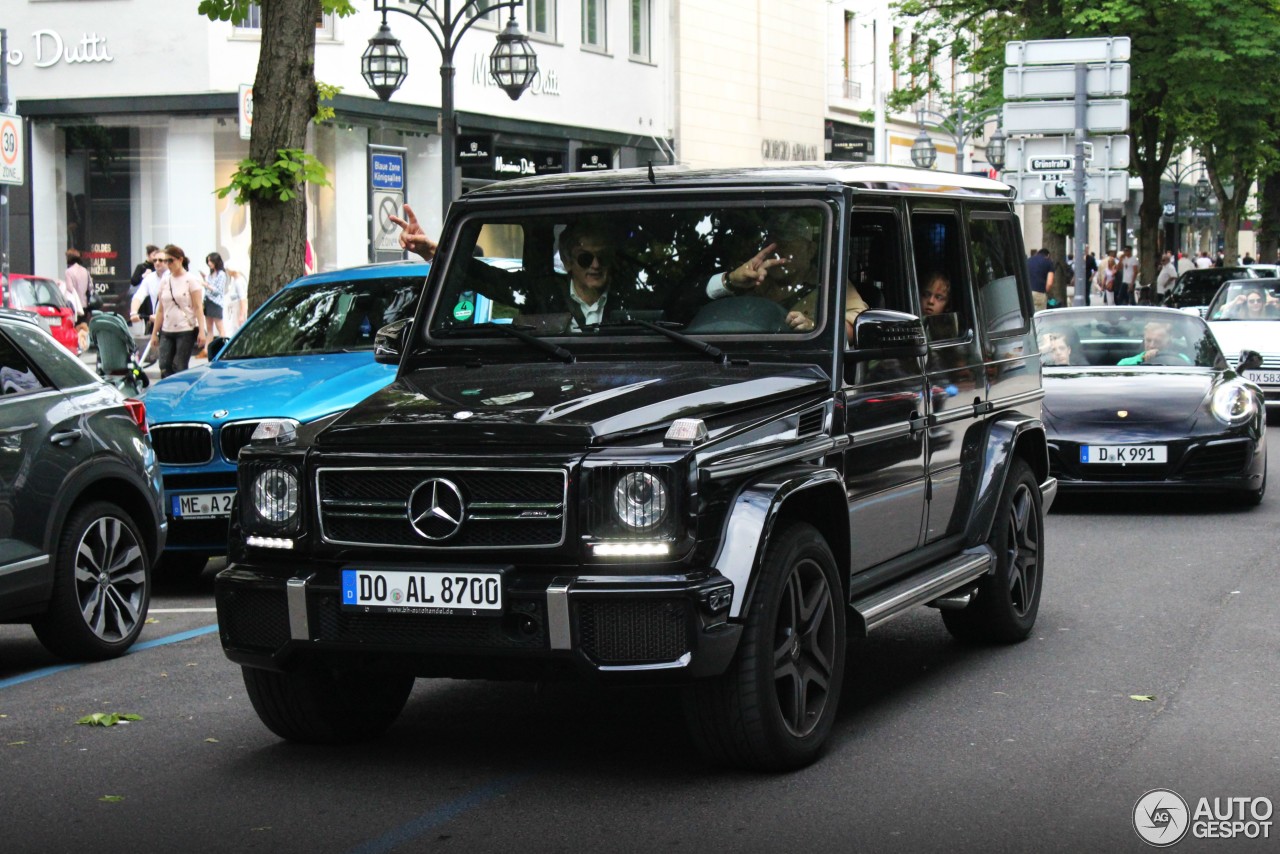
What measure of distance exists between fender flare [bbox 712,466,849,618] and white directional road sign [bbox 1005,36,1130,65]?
66.4 feet

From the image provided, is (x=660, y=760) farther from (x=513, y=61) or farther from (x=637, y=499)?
(x=513, y=61)

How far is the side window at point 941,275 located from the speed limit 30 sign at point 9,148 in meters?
13.0

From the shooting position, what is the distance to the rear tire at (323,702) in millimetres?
6357

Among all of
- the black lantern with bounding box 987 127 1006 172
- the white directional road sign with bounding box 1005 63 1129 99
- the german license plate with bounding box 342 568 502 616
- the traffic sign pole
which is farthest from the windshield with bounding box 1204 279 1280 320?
the black lantern with bounding box 987 127 1006 172

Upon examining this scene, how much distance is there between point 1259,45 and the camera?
32.3 metres

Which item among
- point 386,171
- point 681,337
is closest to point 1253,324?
point 386,171

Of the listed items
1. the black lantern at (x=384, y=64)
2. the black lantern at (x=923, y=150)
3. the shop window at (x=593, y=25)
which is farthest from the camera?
the black lantern at (x=923, y=150)

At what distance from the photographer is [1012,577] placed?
8.58 meters

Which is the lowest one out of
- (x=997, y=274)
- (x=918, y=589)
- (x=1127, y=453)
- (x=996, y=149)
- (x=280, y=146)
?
(x=1127, y=453)

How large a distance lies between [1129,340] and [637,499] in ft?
33.8

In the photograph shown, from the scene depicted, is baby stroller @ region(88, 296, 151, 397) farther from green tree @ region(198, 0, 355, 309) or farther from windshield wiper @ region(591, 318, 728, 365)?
windshield wiper @ region(591, 318, 728, 365)

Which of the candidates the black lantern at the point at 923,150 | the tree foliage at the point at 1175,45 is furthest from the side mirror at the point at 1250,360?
the black lantern at the point at 923,150

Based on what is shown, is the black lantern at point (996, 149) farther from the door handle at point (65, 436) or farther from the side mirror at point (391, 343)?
the side mirror at point (391, 343)

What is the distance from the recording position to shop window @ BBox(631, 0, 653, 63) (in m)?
42.4
